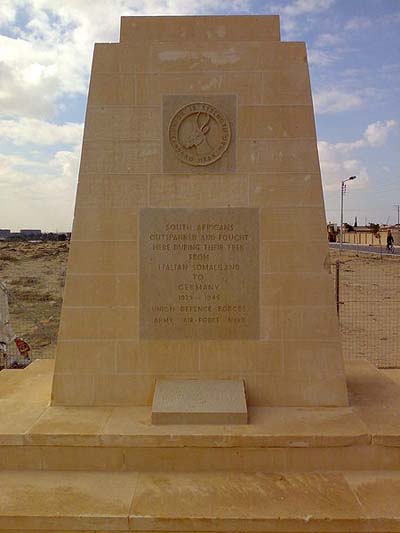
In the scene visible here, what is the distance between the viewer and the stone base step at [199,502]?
4086 mm

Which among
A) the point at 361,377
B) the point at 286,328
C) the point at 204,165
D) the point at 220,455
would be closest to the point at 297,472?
the point at 220,455

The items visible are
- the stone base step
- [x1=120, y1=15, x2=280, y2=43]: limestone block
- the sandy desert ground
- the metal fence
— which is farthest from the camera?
the sandy desert ground

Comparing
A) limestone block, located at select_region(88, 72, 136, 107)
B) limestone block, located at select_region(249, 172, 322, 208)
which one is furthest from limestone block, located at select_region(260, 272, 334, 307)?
limestone block, located at select_region(88, 72, 136, 107)

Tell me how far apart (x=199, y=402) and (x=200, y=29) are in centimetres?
447

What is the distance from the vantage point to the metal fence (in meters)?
11.0

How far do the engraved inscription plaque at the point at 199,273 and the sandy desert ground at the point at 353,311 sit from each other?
5.71 m

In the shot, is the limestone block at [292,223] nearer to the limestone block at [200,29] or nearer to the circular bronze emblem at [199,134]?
the circular bronze emblem at [199,134]

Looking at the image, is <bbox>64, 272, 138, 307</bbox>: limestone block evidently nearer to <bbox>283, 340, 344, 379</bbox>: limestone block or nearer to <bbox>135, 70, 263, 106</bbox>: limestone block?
<bbox>283, 340, 344, 379</bbox>: limestone block

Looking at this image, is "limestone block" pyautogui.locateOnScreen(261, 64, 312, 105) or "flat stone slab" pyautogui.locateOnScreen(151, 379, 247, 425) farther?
"limestone block" pyautogui.locateOnScreen(261, 64, 312, 105)

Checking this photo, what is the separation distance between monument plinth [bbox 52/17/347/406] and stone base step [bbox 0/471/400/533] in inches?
42.7

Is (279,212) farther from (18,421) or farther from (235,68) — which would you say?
(18,421)

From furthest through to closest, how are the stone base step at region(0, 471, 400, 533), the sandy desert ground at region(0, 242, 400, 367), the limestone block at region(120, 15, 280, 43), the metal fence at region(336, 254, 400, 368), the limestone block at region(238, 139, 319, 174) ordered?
1. the sandy desert ground at region(0, 242, 400, 367)
2. the metal fence at region(336, 254, 400, 368)
3. the limestone block at region(120, 15, 280, 43)
4. the limestone block at region(238, 139, 319, 174)
5. the stone base step at region(0, 471, 400, 533)

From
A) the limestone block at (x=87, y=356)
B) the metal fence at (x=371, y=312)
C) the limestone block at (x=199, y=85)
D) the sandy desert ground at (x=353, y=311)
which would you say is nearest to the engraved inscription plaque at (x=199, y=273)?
the limestone block at (x=87, y=356)

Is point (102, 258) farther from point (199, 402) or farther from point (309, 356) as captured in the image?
point (309, 356)
